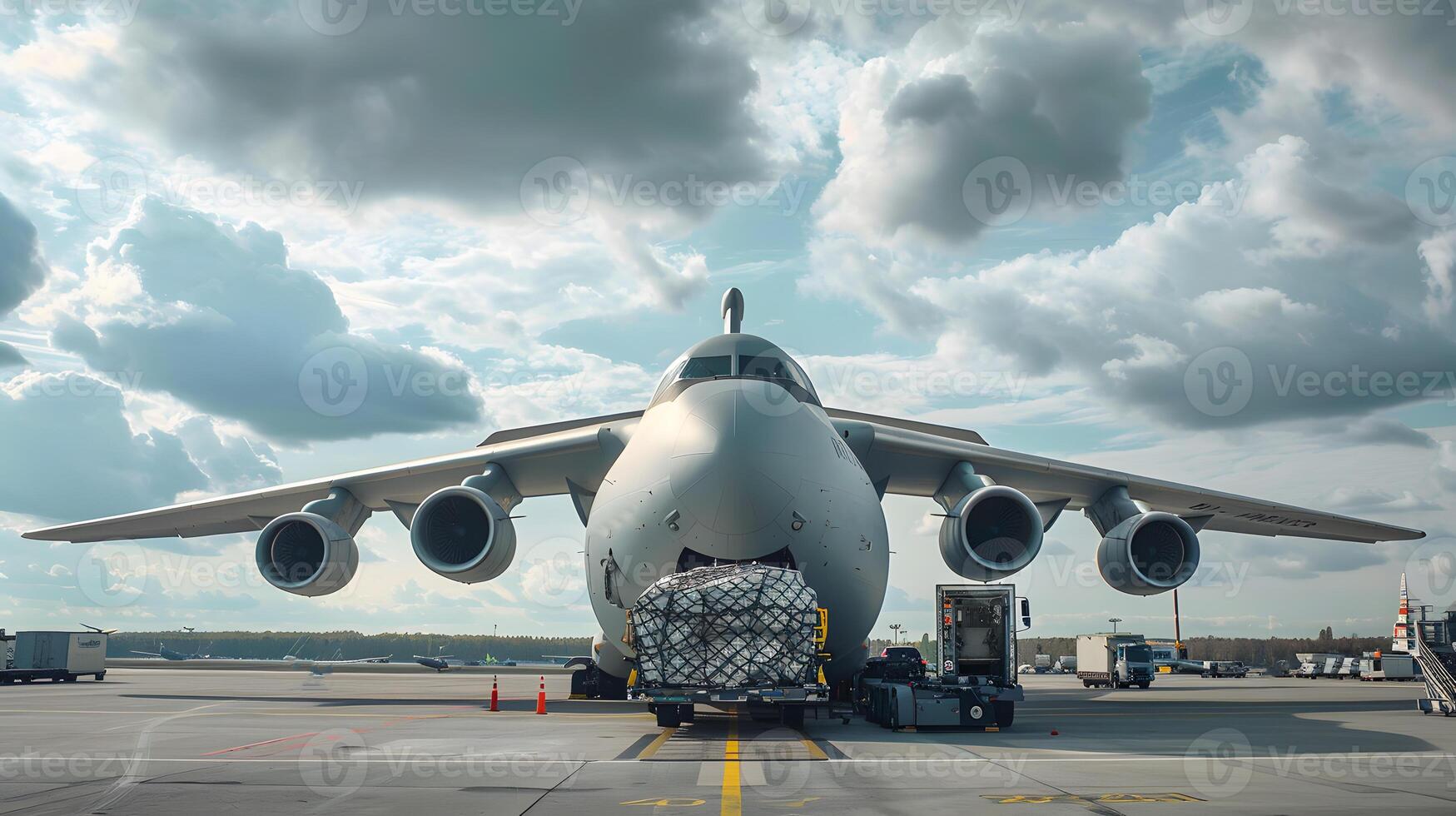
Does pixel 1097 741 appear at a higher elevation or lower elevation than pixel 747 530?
lower

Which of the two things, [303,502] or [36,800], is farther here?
[303,502]

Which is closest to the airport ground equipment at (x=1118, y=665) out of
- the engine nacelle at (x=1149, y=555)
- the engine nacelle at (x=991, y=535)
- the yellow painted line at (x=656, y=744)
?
the engine nacelle at (x=1149, y=555)

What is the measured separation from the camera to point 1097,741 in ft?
41.3

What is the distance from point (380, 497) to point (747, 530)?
1067 centimetres

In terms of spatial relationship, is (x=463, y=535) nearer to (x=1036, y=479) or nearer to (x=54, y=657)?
(x=1036, y=479)

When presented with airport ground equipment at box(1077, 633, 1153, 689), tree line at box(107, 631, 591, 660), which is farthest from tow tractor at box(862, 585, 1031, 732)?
tree line at box(107, 631, 591, 660)

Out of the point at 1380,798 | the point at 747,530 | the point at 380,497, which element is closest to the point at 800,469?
the point at 747,530

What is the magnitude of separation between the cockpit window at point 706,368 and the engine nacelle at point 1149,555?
7.61 m

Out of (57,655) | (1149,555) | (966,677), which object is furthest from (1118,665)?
(57,655)

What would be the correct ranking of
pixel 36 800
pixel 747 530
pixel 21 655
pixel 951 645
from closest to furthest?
1. pixel 36 800
2. pixel 747 530
3. pixel 951 645
4. pixel 21 655

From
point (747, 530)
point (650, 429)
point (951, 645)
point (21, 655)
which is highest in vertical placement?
point (650, 429)

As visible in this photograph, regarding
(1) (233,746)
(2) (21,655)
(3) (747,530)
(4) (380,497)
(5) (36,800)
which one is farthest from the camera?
(2) (21,655)

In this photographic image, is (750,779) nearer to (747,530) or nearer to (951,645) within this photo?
(747,530)

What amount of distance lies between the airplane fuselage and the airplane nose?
0.01 metres
